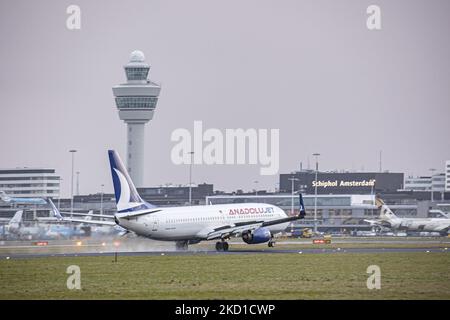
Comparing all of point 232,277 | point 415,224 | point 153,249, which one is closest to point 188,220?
point 153,249

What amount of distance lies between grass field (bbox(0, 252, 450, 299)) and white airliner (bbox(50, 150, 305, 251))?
1211 centimetres

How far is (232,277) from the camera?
6750 centimetres

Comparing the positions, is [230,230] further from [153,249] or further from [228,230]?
[153,249]

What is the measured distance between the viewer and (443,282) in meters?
61.8

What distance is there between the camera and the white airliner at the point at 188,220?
350 ft

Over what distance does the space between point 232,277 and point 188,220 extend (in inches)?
1702

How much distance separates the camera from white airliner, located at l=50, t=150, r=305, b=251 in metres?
107

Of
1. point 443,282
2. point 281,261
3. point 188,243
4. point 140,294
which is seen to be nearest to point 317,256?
point 281,261

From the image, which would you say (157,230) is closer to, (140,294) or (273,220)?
(273,220)

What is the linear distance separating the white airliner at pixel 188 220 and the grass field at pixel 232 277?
39.7 ft

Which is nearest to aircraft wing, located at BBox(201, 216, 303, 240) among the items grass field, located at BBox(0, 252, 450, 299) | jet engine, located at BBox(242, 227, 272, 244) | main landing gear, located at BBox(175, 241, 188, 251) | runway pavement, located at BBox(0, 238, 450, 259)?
jet engine, located at BBox(242, 227, 272, 244)

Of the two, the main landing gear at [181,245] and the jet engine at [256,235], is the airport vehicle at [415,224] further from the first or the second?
the main landing gear at [181,245]

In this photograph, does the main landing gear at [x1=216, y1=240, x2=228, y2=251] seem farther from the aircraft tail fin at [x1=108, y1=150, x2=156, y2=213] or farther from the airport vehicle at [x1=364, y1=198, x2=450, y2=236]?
the airport vehicle at [x1=364, y1=198, x2=450, y2=236]
